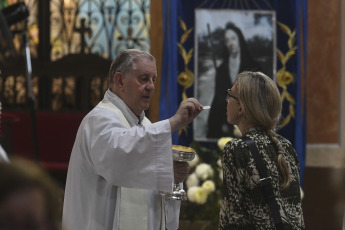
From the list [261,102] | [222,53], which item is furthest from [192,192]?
[261,102]

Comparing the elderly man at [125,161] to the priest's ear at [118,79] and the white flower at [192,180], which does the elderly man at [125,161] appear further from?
the white flower at [192,180]

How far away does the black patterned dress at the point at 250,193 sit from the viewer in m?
2.40

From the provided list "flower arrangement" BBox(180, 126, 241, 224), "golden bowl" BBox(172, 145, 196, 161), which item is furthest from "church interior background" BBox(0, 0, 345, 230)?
"golden bowl" BBox(172, 145, 196, 161)

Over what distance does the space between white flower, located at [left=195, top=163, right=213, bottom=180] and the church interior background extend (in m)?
1.38

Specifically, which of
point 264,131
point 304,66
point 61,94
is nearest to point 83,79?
point 61,94

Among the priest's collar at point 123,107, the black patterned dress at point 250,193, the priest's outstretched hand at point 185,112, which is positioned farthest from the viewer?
the priest's collar at point 123,107

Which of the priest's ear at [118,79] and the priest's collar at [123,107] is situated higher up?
the priest's ear at [118,79]

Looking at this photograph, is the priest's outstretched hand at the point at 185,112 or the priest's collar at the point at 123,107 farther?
the priest's collar at the point at 123,107

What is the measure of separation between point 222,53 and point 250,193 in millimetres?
4142

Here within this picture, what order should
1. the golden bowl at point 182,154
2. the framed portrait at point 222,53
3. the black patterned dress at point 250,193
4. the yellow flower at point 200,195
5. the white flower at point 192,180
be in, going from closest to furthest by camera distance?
the black patterned dress at point 250,193, the golden bowl at point 182,154, the yellow flower at point 200,195, the white flower at point 192,180, the framed portrait at point 222,53

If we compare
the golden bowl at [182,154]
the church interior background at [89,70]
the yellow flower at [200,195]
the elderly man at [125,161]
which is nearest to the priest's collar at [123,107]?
the elderly man at [125,161]

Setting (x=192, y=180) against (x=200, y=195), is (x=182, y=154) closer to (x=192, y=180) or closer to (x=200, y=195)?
(x=200, y=195)

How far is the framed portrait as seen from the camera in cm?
639

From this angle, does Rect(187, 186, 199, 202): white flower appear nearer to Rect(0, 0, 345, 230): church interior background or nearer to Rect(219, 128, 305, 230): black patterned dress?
Rect(0, 0, 345, 230): church interior background
